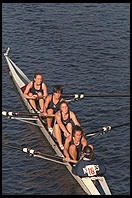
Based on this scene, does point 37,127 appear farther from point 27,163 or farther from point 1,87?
point 1,87

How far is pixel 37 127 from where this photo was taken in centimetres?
3341

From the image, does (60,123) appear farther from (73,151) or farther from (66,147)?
(73,151)

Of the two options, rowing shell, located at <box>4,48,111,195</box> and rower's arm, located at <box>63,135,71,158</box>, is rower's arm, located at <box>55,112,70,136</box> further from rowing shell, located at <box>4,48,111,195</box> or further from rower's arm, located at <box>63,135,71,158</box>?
rower's arm, located at <box>63,135,71,158</box>

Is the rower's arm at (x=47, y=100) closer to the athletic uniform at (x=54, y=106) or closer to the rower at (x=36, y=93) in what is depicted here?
the athletic uniform at (x=54, y=106)

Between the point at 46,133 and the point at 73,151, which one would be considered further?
the point at 46,133

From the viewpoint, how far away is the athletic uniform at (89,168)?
26609 mm

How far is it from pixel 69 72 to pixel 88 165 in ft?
48.4

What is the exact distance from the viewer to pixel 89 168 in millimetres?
26594

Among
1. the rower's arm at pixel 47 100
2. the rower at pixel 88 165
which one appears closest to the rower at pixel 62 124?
the rower's arm at pixel 47 100

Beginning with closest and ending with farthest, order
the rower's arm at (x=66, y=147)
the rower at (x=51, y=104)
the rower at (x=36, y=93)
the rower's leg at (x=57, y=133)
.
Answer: the rower's arm at (x=66, y=147), the rower's leg at (x=57, y=133), the rower at (x=51, y=104), the rower at (x=36, y=93)

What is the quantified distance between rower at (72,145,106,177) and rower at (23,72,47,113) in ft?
22.5

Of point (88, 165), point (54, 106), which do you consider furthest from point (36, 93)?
point (88, 165)

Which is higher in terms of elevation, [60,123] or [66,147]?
[60,123]

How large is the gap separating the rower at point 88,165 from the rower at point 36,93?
6866 millimetres
